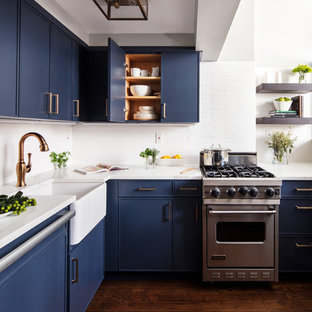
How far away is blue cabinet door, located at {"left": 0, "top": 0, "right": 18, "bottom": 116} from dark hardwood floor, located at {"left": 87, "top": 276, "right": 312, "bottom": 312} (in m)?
1.54

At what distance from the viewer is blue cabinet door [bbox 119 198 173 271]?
8.52 ft

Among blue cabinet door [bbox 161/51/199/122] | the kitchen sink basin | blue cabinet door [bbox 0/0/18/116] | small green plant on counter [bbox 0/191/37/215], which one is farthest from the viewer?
blue cabinet door [bbox 161/51/199/122]

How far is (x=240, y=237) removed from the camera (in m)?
2.48

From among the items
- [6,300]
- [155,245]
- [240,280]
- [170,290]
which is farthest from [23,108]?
[240,280]

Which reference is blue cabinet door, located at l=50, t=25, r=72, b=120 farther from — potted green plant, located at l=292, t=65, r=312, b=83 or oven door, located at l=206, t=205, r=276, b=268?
potted green plant, located at l=292, t=65, r=312, b=83

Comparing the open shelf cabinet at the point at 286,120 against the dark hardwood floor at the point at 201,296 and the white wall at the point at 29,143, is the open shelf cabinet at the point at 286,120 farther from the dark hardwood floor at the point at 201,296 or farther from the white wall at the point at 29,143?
the white wall at the point at 29,143

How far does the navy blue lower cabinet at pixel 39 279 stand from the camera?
1148 millimetres

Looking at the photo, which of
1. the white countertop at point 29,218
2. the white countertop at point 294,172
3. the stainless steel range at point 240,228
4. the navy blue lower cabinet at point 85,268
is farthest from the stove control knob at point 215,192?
the white countertop at point 29,218

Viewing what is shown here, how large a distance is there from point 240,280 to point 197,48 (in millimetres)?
Result: 2063

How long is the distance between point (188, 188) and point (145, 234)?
1.80ft

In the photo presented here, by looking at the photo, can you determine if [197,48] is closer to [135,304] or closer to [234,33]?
[234,33]

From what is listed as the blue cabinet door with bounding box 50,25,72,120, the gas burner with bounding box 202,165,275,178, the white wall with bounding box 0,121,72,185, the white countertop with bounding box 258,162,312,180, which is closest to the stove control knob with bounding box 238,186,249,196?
the gas burner with bounding box 202,165,275,178

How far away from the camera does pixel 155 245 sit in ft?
8.57

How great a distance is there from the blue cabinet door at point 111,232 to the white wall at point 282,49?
1812mm
